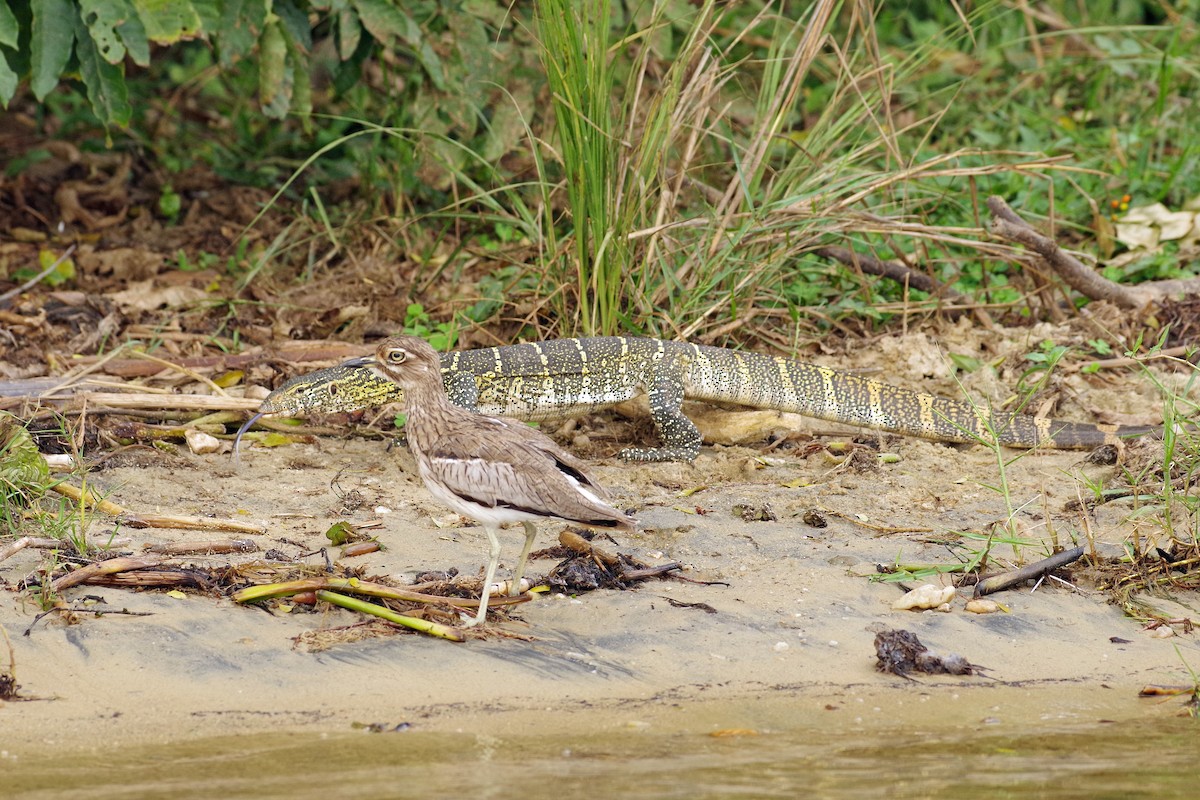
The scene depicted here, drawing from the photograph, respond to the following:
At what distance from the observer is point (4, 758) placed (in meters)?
4.16

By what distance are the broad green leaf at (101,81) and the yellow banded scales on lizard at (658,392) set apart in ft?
6.49

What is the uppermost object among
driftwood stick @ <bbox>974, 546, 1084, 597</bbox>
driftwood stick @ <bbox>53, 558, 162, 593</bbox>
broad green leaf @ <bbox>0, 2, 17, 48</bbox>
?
broad green leaf @ <bbox>0, 2, 17, 48</bbox>

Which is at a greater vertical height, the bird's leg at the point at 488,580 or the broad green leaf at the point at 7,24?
the broad green leaf at the point at 7,24

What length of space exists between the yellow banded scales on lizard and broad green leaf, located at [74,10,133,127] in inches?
77.9

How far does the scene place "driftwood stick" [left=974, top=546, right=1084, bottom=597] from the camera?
5527 mm

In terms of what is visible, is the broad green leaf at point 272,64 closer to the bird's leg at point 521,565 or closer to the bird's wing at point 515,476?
the bird's wing at point 515,476

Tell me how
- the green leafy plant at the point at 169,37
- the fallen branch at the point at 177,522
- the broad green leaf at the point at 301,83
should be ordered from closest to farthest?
1. the fallen branch at the point at 177,522
2. the green leafy plant at the point at 169,37
3. the broad green leaf at the point at 301,83

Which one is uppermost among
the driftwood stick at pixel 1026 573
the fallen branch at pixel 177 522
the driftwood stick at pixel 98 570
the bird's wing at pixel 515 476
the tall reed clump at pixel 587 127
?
the tall reed clump at pixel 587 127

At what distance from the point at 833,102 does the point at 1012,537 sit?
11.7 feet

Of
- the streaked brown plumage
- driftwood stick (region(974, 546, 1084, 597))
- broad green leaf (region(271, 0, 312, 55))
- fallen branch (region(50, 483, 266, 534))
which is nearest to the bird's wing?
the streaked brown plumage

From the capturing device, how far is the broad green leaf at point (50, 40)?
7.61m

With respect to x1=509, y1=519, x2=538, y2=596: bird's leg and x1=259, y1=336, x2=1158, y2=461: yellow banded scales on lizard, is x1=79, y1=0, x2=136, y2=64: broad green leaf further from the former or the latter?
x1=509, y1=519, x2=538, y2=596: bird's leg

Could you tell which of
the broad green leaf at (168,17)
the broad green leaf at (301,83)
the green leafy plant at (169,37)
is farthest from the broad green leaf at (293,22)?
the broad green leaf at (168,17)

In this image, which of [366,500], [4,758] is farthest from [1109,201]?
[4,758]
